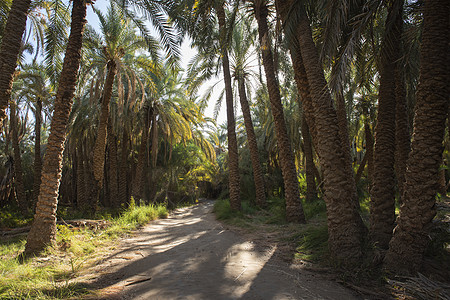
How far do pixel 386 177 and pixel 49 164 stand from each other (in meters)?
7.36

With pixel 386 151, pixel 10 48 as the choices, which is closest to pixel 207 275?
pixel 386 151

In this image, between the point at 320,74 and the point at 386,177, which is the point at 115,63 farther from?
the point at 386,177

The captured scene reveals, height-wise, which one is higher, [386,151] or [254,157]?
[254,157]

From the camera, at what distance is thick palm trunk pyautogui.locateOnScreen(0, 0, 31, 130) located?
5.44m

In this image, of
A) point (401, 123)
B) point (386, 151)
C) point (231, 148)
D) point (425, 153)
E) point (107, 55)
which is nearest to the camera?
point (425, 153)

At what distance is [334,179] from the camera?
197 inches

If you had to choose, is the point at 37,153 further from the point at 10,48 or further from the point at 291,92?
the point at 291,92

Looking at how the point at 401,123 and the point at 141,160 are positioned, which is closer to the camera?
the point at 401,123

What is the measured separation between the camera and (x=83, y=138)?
1438 cm

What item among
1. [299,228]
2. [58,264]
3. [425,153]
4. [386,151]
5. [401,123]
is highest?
[401,123]

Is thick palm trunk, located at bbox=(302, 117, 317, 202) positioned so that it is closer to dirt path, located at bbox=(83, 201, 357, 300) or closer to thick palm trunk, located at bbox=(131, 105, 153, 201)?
dirt path, located at bbox=(83, 201, 357, 300)

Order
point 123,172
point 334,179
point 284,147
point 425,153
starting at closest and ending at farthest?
point 425,153
point 334,179
point 284,147
point 123,172

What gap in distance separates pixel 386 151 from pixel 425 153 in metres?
1.32

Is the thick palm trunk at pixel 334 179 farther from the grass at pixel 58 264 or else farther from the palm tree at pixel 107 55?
the palm tree at pixel 107 55
